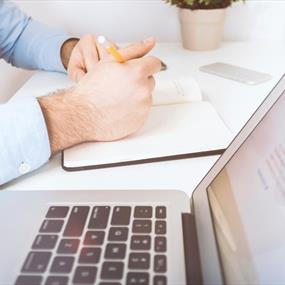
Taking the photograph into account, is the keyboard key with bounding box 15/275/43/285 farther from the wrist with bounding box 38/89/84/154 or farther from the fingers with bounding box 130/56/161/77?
the fingers with bounding box 130/56/161/77

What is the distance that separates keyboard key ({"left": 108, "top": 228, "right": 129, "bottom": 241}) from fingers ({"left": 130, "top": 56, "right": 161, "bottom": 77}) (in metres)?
0.29

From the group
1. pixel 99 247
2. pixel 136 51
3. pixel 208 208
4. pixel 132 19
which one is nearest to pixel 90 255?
pixel 99 247

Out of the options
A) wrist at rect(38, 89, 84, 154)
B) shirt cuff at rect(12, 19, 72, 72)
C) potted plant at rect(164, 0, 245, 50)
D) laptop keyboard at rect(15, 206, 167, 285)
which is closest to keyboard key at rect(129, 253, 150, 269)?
laptop keyboard at rect(15, 206, 167, 285)

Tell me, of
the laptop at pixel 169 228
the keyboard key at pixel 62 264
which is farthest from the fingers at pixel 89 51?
the keyboard key at pixel 62 264

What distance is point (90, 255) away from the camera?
36 centimetres

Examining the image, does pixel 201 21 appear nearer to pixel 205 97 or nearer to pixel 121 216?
pixel 205 97

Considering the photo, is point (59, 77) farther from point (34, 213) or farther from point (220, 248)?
point (220, 248)

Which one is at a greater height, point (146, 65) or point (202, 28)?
point (146, 65)

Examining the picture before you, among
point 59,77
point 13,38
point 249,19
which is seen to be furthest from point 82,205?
point 249,19

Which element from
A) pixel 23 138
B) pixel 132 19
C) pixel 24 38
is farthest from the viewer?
pixel 132 19

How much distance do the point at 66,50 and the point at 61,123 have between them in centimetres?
39

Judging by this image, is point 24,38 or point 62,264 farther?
point 24,38

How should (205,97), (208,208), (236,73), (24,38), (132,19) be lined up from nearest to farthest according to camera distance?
1. (208,208)
2. (205,97)
3. (236,73)
4. (24,38)
5. (132,19)

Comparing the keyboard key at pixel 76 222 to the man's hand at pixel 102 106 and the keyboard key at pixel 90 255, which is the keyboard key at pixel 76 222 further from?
the man's hand at pixel 102 106
